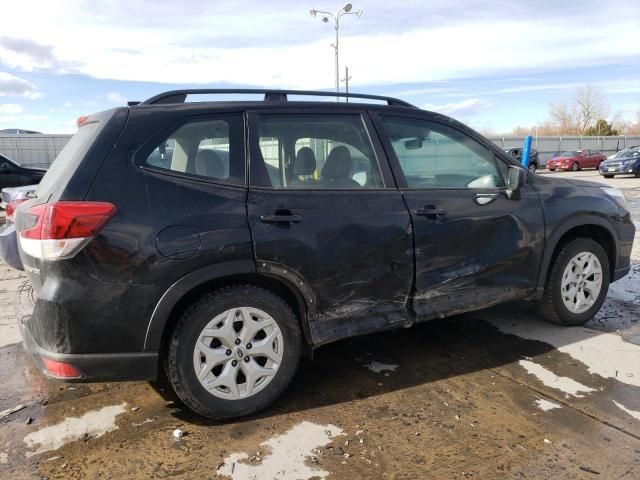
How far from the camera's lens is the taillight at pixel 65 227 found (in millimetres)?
2588

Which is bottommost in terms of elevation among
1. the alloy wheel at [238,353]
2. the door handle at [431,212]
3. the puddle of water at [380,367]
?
the puddle of water at [380,367]

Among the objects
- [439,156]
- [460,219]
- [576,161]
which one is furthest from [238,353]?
[576,161]

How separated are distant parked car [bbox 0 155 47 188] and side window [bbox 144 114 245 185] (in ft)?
36.3

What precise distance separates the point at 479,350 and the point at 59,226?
3.11 metres

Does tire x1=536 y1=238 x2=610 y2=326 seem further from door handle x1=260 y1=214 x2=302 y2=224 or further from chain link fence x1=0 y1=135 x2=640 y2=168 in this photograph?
chain link fence x1=0 y1=135 x2=640 y2=168

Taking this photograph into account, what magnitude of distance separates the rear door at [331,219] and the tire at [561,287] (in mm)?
1549

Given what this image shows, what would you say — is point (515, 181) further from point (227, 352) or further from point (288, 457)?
point (288, 457)

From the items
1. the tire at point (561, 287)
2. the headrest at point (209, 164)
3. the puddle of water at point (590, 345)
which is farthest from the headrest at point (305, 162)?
the puddle of water at point (590, 345)

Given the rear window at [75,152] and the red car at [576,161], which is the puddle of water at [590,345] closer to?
the rear window at [75,152]

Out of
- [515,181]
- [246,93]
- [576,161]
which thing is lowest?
[576,161]

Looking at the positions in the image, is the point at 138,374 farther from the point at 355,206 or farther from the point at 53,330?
the point at 355,206

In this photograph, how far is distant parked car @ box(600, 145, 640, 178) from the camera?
23062 mm

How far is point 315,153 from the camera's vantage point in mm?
3396

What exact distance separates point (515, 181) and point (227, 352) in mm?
2411
